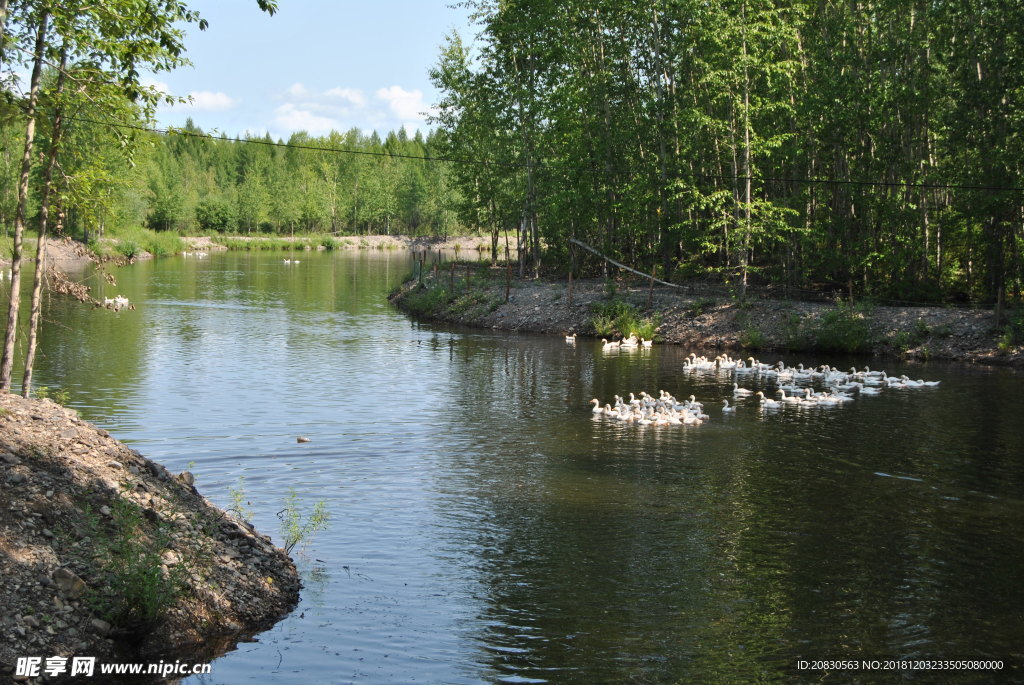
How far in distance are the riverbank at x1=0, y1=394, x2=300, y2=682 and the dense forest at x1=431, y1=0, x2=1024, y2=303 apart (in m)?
32.9

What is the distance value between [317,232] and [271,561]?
161m

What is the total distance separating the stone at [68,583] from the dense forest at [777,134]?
35042 millimetres

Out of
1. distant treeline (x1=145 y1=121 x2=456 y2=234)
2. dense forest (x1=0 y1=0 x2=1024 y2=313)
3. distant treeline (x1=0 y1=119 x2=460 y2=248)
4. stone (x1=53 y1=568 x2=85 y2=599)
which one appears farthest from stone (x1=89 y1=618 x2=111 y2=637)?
distant treeline (x1=145 y1=121 x2=456 y2=234)

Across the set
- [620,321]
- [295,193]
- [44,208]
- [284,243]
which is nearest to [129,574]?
[44,208]

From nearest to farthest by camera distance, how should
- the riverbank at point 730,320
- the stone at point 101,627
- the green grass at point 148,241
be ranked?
1. the stone at point 101,627
2. the riverbank at point 730,320
3. the green grass at point 148,241

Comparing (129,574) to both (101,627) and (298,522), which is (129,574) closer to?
(101,627)

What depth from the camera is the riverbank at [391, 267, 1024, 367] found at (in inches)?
1473

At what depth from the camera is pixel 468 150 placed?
61281mm

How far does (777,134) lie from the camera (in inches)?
1811

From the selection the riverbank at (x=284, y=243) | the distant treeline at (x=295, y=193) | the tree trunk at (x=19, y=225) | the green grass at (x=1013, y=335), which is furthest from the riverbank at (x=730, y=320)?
the distant treeline at (x=295, y=193)

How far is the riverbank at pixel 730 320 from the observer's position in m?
37.4

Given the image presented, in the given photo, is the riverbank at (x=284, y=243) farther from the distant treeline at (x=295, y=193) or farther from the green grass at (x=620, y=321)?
the green grass at (x=620, y=321)

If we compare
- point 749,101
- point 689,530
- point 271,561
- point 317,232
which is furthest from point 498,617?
point 317,232

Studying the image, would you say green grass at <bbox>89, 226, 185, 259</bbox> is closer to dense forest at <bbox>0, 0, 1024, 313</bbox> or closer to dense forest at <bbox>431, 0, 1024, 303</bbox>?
dense forest at <bbox>0, 0, 1024, 313</bbox>
